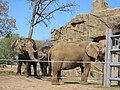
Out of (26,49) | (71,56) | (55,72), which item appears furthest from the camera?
(26,49)

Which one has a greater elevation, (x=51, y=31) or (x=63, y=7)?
(x=63, y=7)

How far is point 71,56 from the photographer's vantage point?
453 inches

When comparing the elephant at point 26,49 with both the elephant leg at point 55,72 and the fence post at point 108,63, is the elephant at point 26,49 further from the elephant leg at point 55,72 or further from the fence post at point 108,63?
the fence post at point 108,63

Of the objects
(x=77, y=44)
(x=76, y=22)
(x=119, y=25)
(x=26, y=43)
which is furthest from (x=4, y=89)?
(x=76, y=22)

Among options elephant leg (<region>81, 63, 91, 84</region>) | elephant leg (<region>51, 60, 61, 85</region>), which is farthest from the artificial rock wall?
elephant leg (<region>51, 60, 61, 85</region>)

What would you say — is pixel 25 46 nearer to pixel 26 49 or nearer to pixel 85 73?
pixel 26 49

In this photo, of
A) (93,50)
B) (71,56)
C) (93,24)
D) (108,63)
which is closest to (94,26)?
(93,24)

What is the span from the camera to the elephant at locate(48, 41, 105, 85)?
11336 millimetres

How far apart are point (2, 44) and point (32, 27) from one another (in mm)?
46469

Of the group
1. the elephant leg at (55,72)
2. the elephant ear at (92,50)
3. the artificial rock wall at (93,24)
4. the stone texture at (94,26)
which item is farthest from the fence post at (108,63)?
the artificial rock wall at (93,24)

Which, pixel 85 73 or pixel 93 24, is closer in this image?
pixel 85 73

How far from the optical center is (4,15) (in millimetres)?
24078

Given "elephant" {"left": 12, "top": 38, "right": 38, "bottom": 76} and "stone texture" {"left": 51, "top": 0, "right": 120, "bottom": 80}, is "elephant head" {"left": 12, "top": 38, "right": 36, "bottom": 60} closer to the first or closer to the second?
"elephant" {"left": 12, "top": 38, "right": 38, "bottom": 76}

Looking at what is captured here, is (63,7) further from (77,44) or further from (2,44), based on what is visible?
(2,44)
